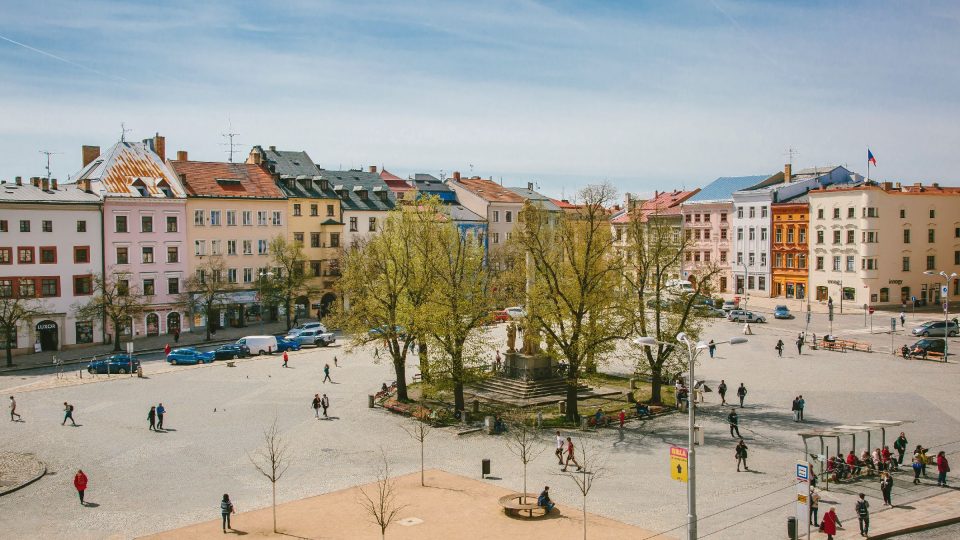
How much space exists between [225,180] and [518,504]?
2483 inches

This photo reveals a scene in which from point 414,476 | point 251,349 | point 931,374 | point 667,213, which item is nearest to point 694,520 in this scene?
point 414,476

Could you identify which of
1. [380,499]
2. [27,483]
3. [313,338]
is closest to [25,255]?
[313,338]

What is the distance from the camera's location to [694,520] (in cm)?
2409

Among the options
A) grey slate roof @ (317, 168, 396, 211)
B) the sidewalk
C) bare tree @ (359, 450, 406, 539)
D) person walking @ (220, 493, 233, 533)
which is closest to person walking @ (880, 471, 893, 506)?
bare tree @ (359, 450, 406, 539)

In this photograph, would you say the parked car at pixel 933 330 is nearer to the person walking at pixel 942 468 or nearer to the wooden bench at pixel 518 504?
the person walking at pixel 942 468

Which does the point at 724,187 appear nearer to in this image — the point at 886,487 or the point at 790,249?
the point at 790,249

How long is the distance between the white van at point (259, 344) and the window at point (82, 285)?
1520cm

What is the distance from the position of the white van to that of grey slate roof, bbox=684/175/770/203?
60.7 metres

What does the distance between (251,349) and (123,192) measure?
2064cm

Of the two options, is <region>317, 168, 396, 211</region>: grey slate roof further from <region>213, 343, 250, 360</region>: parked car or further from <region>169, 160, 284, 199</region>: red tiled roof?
<region>213, 343, 250, 360</region>: parked car

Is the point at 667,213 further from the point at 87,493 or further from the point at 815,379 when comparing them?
the point at 87,493

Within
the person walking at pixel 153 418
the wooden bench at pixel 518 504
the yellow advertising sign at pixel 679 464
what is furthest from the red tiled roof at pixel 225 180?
the yellow advertising sign at pixel 679 464

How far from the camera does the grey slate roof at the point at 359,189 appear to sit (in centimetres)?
9475

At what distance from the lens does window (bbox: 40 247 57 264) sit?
230ft
